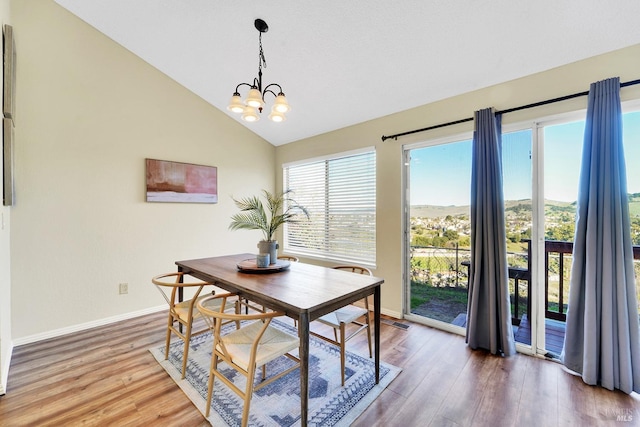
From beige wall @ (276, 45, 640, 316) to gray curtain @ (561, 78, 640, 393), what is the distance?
18cm

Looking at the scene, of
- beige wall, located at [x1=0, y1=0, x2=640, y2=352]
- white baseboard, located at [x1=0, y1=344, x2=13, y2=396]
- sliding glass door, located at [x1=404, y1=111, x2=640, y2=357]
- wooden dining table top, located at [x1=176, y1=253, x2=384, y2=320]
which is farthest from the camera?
beige wall, located at [x1=0, y1=0, x2=640, y2=352]

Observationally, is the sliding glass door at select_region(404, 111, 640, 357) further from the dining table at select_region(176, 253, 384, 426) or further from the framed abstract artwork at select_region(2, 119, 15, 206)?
the framed abstract artwork at select_region(2, 119, 15, 206)

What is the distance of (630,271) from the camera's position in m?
1.91

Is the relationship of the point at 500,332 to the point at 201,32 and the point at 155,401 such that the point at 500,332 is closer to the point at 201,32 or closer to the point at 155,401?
the point at 155,401

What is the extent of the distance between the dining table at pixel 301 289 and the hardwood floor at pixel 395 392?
0.43 meters

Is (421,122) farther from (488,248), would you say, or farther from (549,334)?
(549,334)

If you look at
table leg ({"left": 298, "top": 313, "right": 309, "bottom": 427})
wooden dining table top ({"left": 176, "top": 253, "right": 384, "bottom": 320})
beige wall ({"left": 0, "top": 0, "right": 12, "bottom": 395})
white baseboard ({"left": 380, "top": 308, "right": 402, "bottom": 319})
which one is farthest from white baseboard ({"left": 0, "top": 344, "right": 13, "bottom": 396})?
white baseboard ({"left": 380, "top": 308, "right": 402, "bottom": 319})

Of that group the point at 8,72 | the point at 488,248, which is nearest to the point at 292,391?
the point at 488,248

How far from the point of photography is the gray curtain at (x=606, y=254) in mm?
1898

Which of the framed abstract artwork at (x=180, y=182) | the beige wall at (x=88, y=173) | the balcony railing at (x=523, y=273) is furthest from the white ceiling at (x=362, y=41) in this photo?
the balcony railing at (x=523, y=273)

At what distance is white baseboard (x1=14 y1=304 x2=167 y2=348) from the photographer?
261 cm

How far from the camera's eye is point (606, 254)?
194 centimetres

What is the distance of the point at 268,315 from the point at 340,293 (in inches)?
18.8

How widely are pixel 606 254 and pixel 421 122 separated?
1.91 meters
